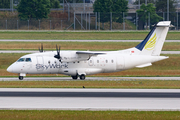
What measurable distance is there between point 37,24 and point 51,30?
523 centimetres

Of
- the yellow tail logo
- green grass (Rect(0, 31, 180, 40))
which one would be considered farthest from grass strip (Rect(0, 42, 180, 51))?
the yellow tail logo

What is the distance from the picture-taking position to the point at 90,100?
2252 centimetres

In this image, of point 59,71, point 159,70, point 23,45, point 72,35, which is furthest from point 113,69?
point 72,35

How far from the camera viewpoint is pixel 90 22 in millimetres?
84812

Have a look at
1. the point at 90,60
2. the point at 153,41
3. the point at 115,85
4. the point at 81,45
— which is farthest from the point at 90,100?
the point at 81,45

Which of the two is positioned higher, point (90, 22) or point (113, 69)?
point (90, 22)

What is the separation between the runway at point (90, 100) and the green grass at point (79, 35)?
45328mm

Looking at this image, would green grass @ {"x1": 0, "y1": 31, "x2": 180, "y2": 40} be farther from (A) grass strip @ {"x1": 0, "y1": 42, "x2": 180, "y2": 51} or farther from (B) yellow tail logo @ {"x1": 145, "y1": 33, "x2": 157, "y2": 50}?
(B) yellow tail logo @ {"x1": 145, "y1": 33, "x2": 157, "y2": 50}

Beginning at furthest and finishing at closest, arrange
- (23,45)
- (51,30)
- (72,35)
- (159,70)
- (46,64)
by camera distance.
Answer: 1. (51,30)
2. (72,35)
3. (23,45)
4. (159,70)
5. (46,64)

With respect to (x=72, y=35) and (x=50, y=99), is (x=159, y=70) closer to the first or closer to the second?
(x=50, y=99)
